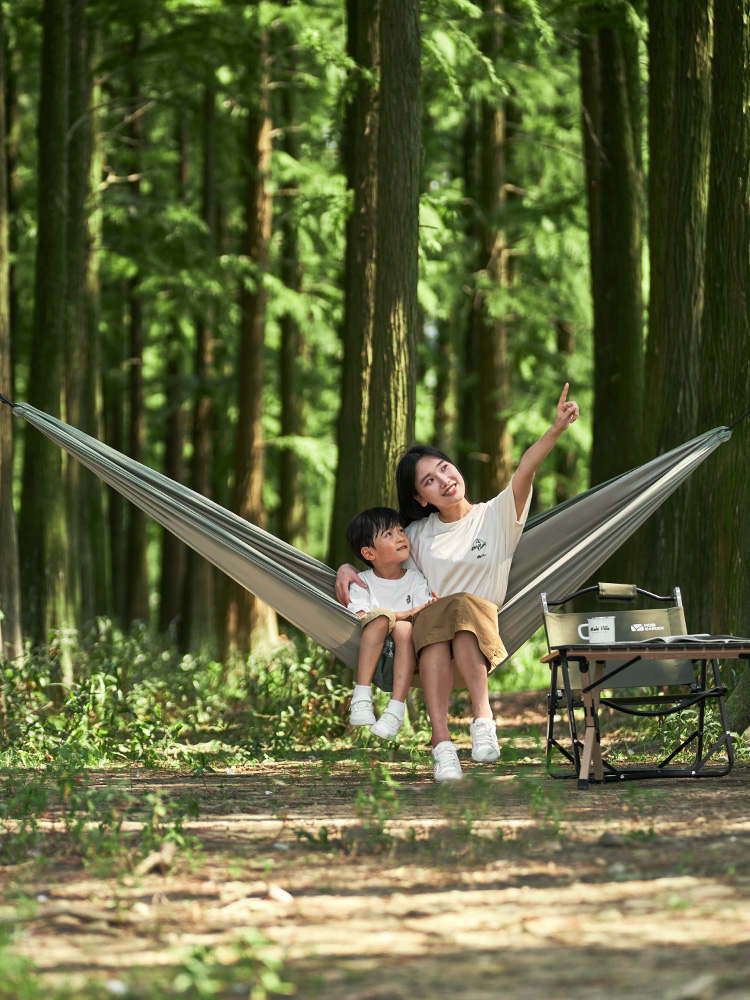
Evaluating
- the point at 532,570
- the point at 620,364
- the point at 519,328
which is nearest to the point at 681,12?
the point at 620,364

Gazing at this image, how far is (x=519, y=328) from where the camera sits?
40.3 feet

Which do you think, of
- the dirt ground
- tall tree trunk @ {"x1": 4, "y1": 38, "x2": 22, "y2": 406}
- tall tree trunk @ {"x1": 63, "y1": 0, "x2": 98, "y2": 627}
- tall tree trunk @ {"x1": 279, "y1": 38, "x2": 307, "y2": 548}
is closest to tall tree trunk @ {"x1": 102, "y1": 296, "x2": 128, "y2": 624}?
tall tree trunk @ {"x1": 4, "y1": 38, "x2": 22, "y2": 406}

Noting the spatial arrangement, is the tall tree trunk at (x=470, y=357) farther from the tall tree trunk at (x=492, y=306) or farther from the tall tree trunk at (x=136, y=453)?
the tall tree trunk at (x=136, y=453)

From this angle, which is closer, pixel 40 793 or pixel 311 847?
pixel 311 847

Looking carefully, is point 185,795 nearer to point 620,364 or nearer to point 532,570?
point 532,570

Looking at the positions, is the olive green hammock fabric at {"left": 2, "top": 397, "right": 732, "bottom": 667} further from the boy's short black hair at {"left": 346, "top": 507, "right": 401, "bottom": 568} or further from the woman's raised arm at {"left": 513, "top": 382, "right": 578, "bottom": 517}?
the woman's raised arm at {"left": 513, "top": 382, "right": 578, "bottom": 517}

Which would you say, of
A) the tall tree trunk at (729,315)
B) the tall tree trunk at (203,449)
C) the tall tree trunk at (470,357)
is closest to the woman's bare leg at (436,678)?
the tall tree trunk at (729,315)

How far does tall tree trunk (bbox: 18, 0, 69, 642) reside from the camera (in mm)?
7387

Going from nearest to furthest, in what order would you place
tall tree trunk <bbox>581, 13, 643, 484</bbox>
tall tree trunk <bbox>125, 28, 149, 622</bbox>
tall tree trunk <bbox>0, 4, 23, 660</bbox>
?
tall tree trunk <bbox>0, 4, 23, 660</bbox> → tall tree trunk <bbox>581, 13, 643, 484</bbox> → tall tree trunk <bbox>125, 28, 149, 622</bbox>

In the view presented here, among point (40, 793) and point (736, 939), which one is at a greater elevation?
point (736, 939)

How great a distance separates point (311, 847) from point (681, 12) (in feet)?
15.1

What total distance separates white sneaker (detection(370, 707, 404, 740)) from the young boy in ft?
0.26

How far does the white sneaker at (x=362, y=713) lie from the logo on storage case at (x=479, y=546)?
0.69 meters

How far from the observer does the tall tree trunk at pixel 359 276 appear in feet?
19.8
